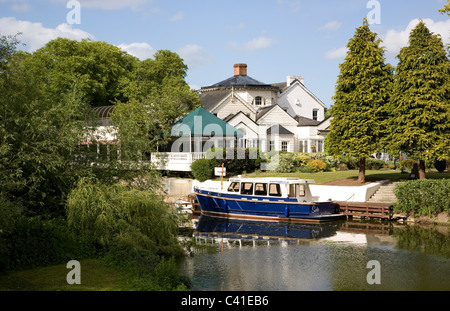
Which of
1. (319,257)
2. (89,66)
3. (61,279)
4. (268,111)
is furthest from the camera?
(268,111)

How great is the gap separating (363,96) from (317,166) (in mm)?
11062

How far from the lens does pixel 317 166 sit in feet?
157

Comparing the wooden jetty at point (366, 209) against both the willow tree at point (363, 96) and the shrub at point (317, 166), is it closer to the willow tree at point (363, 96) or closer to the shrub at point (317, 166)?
the willow tree at point (363, 96)

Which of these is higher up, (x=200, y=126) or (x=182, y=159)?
(x=200, y=126)

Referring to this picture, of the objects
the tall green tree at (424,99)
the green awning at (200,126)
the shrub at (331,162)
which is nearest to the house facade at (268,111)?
the green awning at (200,126)

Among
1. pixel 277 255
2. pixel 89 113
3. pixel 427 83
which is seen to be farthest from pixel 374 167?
pixel 89 113

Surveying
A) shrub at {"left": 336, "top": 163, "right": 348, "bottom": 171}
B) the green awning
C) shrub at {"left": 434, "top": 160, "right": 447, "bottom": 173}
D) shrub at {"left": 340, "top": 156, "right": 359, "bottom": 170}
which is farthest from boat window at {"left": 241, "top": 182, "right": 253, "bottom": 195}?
shrub at {"left": 434, "top": 160, "right": 447, "bottom": 173}

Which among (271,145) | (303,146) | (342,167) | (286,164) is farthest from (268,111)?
(286,164)

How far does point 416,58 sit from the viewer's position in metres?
35.4

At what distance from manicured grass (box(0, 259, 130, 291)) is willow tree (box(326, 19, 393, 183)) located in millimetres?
25527

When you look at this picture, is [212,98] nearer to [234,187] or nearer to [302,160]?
[302,160]

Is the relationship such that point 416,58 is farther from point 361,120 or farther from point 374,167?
point 374,167

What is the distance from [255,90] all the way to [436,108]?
34250 mm

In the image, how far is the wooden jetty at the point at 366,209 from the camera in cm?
3306
